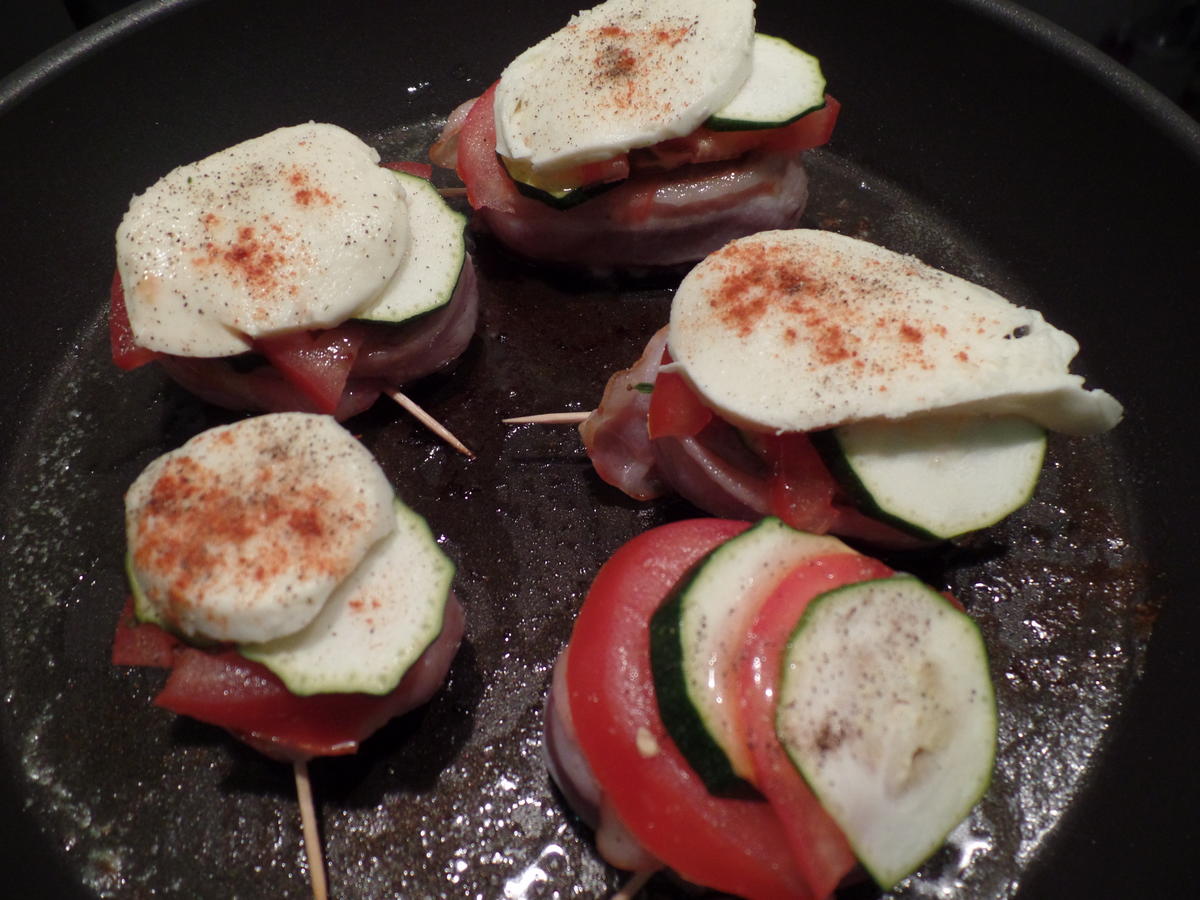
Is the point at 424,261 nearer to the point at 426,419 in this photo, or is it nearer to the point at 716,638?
the point at 426,419

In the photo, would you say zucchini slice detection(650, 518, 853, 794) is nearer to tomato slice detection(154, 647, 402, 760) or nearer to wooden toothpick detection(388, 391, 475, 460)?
tomato slice detection(154, 647, 402, 760)

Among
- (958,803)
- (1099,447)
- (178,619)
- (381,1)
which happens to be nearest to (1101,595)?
(1099,447)

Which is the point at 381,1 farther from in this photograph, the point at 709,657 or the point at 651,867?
the point at 651,867

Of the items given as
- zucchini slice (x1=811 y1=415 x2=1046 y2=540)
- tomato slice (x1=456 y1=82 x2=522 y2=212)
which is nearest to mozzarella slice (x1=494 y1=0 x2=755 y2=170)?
tomato slice (x1=456 y1=82 x2=522 y2=212)

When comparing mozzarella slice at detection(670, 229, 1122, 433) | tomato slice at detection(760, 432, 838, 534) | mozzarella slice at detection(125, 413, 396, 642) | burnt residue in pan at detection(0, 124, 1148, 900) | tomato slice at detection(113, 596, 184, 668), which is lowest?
burnt residue in pan at detection(0, 124, 1148, 900)

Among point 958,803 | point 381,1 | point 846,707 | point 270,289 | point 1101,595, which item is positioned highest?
point 381,1

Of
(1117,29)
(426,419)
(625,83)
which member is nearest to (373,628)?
(426,419)

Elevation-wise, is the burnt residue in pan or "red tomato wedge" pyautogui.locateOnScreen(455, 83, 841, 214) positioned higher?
"red tomato wedge" pyautogui.locateOnScreen(455, 83, 841, 214)
